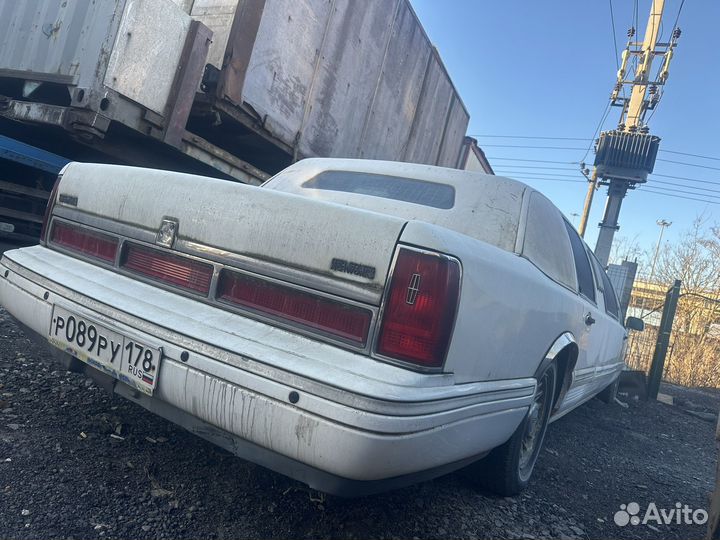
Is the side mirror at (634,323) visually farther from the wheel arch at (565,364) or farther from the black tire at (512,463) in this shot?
the black tire at (512,463)

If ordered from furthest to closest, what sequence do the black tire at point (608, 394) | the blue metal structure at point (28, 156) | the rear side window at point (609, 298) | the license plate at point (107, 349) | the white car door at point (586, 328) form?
the black tire at point (608, 394), the rear side window at point (609, 298), the blue metal structure at point (28, 156), the white car door at point (586, 328), the license plate at point (107, 349)

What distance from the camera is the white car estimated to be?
1.37 metres

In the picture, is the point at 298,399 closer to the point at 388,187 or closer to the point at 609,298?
the point at 388,187

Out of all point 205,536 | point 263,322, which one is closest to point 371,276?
point 263,322

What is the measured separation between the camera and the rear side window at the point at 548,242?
2.29 meters

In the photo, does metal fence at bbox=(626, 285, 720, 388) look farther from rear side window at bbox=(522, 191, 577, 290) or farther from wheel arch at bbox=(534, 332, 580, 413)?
rear side window at bbox=(522, 191, 577, 290)

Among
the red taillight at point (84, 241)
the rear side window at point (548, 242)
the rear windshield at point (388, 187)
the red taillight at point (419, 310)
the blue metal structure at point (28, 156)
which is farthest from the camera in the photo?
the blue metal structure at point (28, 156)

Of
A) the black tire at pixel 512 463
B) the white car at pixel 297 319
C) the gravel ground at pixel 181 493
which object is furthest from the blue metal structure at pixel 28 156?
the black tire at pixel 512 463

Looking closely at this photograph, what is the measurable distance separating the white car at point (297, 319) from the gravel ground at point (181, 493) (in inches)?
10.9

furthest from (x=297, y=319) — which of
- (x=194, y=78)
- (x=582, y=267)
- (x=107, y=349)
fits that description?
(x=194, y=78)

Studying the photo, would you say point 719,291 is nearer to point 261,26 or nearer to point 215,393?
point 261,26

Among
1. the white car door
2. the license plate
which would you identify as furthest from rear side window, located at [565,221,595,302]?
the license plate

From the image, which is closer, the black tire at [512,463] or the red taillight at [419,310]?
the red taillight at [419,310]

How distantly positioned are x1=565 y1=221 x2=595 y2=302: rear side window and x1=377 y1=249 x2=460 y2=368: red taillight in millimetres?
1753
